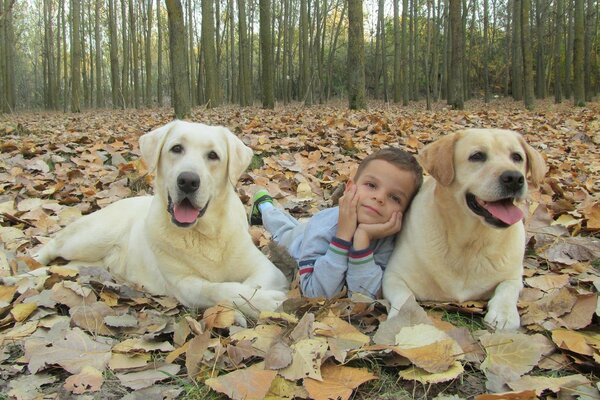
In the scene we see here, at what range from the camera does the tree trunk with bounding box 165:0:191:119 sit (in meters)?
8.30

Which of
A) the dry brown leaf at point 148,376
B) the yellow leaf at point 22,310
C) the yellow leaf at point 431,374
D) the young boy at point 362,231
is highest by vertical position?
the young boy at point 362,231

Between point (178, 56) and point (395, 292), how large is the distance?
7125mm

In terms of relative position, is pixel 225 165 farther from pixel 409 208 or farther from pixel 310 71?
pixel 310 71

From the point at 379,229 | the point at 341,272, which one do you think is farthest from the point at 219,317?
the point at 379,229

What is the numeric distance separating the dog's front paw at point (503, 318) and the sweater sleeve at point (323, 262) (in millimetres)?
776

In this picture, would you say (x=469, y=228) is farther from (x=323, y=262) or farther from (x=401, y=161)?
(x=323, y=262)

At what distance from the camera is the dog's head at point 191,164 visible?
281 centimetres

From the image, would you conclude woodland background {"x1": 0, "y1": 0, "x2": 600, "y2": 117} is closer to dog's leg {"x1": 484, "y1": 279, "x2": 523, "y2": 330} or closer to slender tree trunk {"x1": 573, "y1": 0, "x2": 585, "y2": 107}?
slender tree trunk {"x1": 573, "y1": 0, "x2": 585, "y2": 107}

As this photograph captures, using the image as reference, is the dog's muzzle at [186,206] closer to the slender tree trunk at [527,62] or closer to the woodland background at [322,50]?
the woodland background at [322,50]

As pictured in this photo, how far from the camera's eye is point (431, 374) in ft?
5.86

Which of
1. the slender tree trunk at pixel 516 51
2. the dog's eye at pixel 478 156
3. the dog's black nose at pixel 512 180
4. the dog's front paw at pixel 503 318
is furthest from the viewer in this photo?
the slender tree trunk at pixel 516 51

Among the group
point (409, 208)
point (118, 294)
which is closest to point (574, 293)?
point (409, 208)

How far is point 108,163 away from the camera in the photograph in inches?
233

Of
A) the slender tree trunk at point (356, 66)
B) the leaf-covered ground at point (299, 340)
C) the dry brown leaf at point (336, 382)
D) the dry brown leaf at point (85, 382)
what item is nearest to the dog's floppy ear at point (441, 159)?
the leaf-covered ground at point (299, 340)
